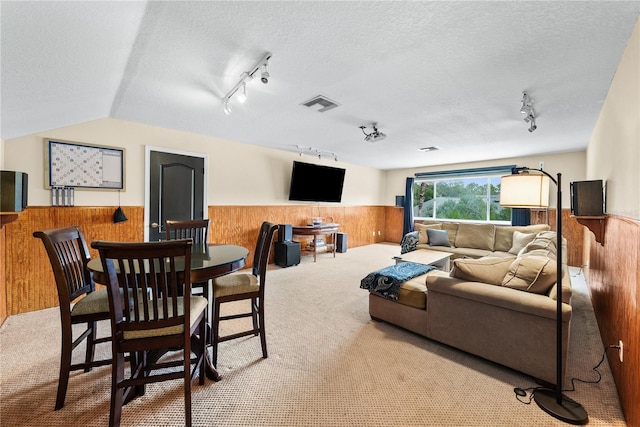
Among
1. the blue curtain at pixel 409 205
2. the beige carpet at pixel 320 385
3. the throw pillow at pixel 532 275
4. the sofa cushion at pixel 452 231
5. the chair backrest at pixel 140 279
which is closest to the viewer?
the chair backrest at pixel 140 279

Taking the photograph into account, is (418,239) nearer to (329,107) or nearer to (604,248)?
(604,248)

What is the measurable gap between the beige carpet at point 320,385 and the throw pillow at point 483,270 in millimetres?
620

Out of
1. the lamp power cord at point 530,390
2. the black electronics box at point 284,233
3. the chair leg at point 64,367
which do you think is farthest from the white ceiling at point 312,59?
the black electronics box at point 284,233

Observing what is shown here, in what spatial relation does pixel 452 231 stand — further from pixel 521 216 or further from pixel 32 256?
pixel 32 256

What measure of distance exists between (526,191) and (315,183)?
416 cm

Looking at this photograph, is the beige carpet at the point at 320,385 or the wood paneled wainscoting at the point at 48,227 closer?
the beige carpet at the point at 320,385

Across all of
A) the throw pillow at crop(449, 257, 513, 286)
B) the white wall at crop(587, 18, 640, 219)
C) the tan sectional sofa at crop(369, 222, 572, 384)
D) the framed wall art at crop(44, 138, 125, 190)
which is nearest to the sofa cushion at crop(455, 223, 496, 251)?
the white wall at crop(587, 18, 640, 219)

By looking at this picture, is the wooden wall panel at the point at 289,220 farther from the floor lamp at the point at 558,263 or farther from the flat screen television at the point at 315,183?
the floor lamp at the point at 558,263

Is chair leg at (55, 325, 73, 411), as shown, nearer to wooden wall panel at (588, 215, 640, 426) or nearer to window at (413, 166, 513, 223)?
wooden wall panel at (588, 215, 640, 426)

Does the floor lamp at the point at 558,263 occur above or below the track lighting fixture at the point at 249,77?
below

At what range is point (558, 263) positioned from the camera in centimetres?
166

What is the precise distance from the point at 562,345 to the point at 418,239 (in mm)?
3771

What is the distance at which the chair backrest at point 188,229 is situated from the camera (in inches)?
109

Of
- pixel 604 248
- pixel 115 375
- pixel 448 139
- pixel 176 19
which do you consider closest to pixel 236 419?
pixel 115 375
